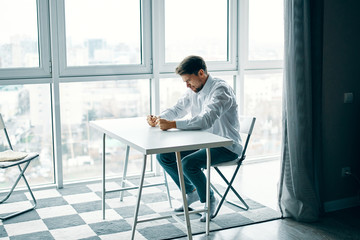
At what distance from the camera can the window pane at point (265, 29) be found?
529 cm

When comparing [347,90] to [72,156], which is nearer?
[347,90]

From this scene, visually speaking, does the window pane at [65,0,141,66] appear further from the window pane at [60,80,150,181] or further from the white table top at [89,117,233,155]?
the white table top at [89,117,233,155]

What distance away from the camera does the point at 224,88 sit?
11.7 feet

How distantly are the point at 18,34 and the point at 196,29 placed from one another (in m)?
1.79

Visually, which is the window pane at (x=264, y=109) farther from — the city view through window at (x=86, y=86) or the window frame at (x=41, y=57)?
the window frame at (x=41, y=57)

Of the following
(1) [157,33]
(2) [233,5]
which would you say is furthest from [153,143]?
(2) [233,5]

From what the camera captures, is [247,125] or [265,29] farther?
[265,29]

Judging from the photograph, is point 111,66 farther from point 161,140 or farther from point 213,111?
point 161,140

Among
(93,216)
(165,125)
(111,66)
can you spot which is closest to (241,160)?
(165,125)

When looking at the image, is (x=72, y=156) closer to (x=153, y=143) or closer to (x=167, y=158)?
(x=167, y=158)

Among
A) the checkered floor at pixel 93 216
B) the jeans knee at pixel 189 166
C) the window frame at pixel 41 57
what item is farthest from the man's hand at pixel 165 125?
the window frame at pixel 41 57

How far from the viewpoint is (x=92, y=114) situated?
4707mm

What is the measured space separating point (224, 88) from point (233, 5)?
1.86 metres

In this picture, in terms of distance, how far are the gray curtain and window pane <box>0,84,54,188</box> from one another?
7.32 ft
